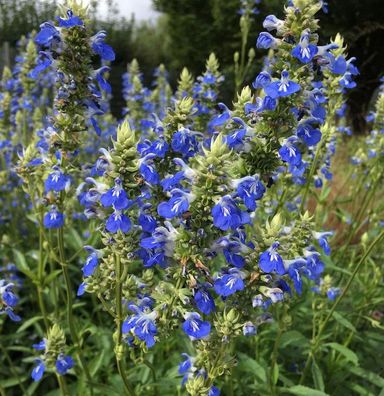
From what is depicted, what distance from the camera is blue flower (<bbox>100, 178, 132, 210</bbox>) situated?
2.24 m

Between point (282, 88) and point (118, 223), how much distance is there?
99 centimetres

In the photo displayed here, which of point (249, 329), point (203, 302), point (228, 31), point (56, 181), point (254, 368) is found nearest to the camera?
→ point (203, 302)

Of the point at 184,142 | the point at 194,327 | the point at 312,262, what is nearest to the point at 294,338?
the point at 312,262

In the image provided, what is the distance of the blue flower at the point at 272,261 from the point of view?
218cm

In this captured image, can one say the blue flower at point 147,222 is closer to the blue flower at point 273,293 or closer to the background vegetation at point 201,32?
the blue flower at point 273,293

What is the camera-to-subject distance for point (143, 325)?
2.42 m

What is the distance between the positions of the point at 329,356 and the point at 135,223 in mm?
3005

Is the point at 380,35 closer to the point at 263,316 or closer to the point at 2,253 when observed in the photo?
the point at 2,253

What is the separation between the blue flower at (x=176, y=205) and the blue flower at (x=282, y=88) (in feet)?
2.01

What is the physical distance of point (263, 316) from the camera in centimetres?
267

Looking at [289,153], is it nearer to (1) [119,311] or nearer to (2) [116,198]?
(2) [116,198]

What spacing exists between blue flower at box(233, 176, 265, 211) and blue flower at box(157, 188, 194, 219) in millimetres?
231

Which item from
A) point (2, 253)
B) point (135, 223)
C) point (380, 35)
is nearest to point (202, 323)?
point (135, 223)

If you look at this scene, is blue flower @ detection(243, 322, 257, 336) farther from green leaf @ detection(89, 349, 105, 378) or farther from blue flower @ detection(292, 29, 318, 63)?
green leaf @ detection(89, 349, 105, 378)
